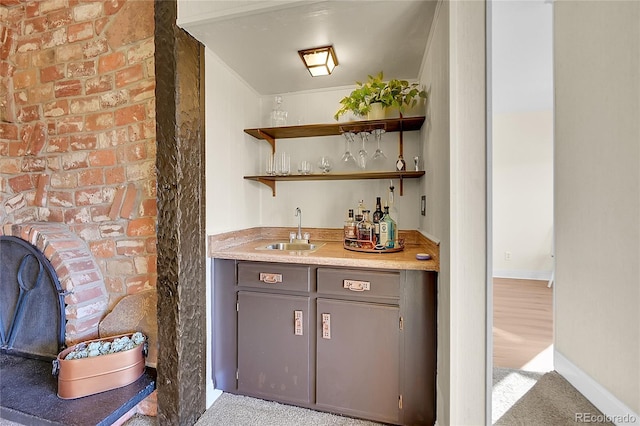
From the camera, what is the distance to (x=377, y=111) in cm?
185

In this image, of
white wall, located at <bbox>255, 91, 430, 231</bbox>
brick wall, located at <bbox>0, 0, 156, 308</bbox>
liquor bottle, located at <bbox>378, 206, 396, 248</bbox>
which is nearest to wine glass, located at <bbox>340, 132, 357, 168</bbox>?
white wall, located at <bbox>255, 91, 430, 231</bbox>

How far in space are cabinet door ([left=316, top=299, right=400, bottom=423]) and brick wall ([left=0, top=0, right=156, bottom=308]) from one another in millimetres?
1108

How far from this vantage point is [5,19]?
1830mm

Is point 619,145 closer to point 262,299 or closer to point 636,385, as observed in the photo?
point 636,385

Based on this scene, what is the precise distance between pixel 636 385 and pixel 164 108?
2.10m

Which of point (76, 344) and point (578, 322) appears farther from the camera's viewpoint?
point (76, 344)

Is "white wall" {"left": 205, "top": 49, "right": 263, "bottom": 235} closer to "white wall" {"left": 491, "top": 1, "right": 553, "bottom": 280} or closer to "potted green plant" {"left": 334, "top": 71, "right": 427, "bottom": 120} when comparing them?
"potted green plant" {"left": 334, "top": 71, "right": 427, "bottom": 120}

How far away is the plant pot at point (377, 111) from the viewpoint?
1.85 m

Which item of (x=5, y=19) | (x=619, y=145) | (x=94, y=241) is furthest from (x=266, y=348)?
(x=5, y=19)

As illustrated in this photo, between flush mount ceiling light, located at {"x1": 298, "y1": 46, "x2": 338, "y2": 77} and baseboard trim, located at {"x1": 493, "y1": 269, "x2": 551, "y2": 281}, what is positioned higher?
flush mount ceiling light, located at {"x1": 298, "y1": 46, "x2": 338, "y2": 77}

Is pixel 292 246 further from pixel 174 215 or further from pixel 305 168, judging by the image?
pixel 174 215

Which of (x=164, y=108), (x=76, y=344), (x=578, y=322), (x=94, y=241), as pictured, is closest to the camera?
(x=578, y=322)

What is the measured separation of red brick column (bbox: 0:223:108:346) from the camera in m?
1.56

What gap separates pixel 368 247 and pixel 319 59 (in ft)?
4.08
